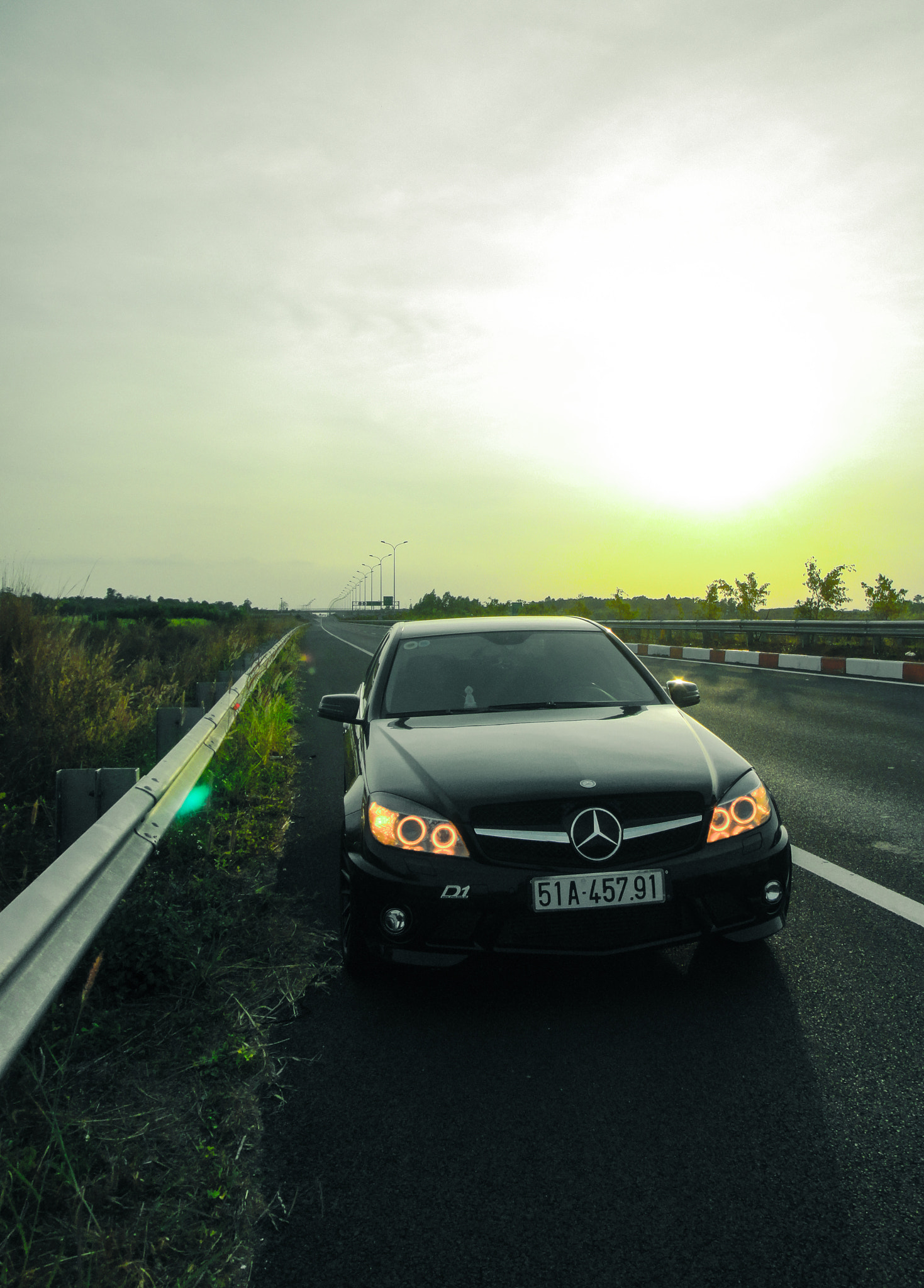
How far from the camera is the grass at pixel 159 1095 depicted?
188 centimetres

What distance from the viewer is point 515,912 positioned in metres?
2.96

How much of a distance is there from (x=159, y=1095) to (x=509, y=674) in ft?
9.08

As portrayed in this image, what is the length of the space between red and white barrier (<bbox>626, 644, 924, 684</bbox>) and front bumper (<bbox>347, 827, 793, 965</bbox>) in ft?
28.2

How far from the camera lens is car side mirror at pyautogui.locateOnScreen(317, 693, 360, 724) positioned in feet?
14.7

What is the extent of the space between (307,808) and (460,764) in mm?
3307

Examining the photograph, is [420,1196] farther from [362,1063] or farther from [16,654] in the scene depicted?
[16,654]

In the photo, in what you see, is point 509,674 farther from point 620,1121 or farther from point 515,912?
point 620,1121

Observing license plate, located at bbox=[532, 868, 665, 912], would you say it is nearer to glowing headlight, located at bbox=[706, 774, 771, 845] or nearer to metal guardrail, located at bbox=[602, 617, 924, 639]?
glowing headlight, located at bbox=[706, 774, 771, 845]

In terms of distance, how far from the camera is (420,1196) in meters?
2.12

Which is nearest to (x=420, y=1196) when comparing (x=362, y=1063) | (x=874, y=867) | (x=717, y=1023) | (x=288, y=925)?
(x=362, y=1063)

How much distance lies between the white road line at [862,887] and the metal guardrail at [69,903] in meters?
3.18

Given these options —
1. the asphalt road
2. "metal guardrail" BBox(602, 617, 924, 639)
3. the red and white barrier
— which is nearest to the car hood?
the asphalt road

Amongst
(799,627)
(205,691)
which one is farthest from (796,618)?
(205,691)

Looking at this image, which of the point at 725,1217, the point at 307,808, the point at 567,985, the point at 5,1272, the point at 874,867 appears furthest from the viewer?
the point at 307,808
